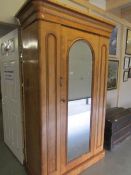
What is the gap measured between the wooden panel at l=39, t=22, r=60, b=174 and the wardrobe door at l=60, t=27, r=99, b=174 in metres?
0.08

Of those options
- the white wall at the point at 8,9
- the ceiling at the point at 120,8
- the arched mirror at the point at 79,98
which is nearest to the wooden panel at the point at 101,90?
the arched mirror at the point at 79,98

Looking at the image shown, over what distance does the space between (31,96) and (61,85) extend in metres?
0.38

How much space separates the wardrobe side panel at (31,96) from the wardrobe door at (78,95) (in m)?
0.29

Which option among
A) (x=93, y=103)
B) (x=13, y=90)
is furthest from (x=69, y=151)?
(x=13, y=90)

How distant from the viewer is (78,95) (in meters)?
1.90

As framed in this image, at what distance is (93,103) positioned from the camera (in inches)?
81.8

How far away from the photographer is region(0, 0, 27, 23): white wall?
1749 millimetres

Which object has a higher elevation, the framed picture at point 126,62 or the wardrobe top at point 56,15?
the wardrobe top at point 56,15

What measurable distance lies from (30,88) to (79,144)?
102 cm

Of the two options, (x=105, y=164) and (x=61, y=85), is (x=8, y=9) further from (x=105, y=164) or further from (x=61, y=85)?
(x=105, y=164)

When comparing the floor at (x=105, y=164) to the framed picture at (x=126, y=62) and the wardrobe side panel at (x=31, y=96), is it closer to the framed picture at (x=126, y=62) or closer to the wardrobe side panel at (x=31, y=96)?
the wardrobe side panel at (x=31, y=96)

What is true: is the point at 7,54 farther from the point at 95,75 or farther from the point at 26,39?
the point at 95,75

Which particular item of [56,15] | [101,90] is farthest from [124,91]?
[56,15]

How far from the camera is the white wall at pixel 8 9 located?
1.75 metres
